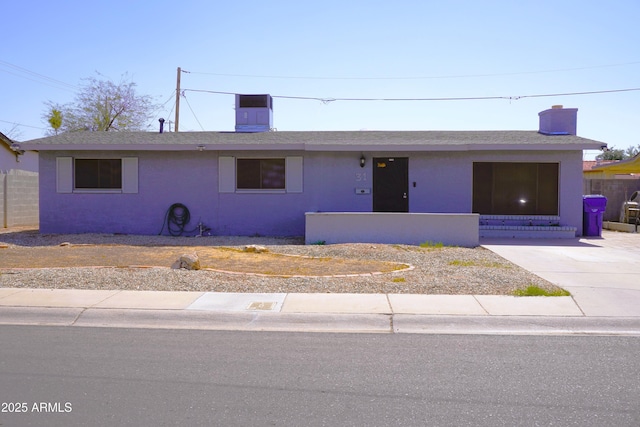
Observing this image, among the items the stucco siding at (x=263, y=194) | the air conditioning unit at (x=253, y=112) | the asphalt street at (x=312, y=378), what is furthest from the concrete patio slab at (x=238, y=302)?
the air conditioning unit at (x=253, y=112)

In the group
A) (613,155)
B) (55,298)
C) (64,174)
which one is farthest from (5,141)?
(613,155)

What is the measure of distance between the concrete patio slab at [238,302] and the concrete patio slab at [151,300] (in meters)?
0.18

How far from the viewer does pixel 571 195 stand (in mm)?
18219

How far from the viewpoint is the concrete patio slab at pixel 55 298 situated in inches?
330

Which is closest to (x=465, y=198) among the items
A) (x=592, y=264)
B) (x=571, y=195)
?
(x=571, y=195)

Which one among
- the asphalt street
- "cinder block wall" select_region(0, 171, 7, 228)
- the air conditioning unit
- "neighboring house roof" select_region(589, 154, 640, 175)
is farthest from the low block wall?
"cinder block wall" select_region(0, 171, 7, 228)

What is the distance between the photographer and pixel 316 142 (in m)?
17.9

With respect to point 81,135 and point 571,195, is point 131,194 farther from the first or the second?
point 571,195

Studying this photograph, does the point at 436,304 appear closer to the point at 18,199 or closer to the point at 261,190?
the point at 261,190

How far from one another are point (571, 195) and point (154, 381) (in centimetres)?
1603

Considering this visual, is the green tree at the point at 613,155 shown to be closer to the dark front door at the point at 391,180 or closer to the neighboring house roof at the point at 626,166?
the neighboring house roof at the point at 626,166

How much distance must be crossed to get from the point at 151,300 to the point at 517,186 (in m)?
13.3

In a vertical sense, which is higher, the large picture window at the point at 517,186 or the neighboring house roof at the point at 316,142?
the neighboring house roof at the point at 316,142

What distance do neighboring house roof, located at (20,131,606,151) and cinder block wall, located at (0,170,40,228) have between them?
3899mm
